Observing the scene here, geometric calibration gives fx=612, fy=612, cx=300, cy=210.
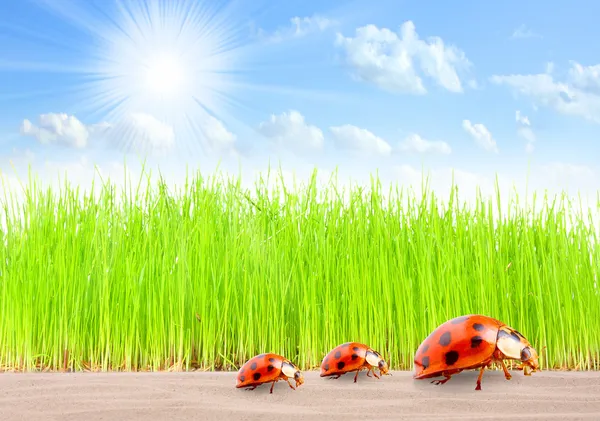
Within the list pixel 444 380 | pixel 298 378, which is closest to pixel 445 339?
pixel 444 380

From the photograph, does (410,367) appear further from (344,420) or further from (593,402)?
(344,420)

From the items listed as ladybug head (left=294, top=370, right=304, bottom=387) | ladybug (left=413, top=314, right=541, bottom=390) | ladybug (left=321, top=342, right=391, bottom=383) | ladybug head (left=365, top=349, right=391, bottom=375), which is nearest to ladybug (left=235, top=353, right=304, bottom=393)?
ladybug head (left=294, top=370, right=304, bottom=387)

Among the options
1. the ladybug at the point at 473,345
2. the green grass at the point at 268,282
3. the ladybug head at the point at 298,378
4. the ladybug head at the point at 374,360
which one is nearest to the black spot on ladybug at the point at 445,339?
the ladybug at the point at 473,345

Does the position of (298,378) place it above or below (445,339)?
below

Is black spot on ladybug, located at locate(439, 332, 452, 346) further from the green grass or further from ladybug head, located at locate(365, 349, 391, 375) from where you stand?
the green grass

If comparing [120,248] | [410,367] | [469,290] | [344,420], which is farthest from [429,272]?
[120,248]

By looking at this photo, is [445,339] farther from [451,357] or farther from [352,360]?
[352,360]

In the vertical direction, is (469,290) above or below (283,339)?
above
